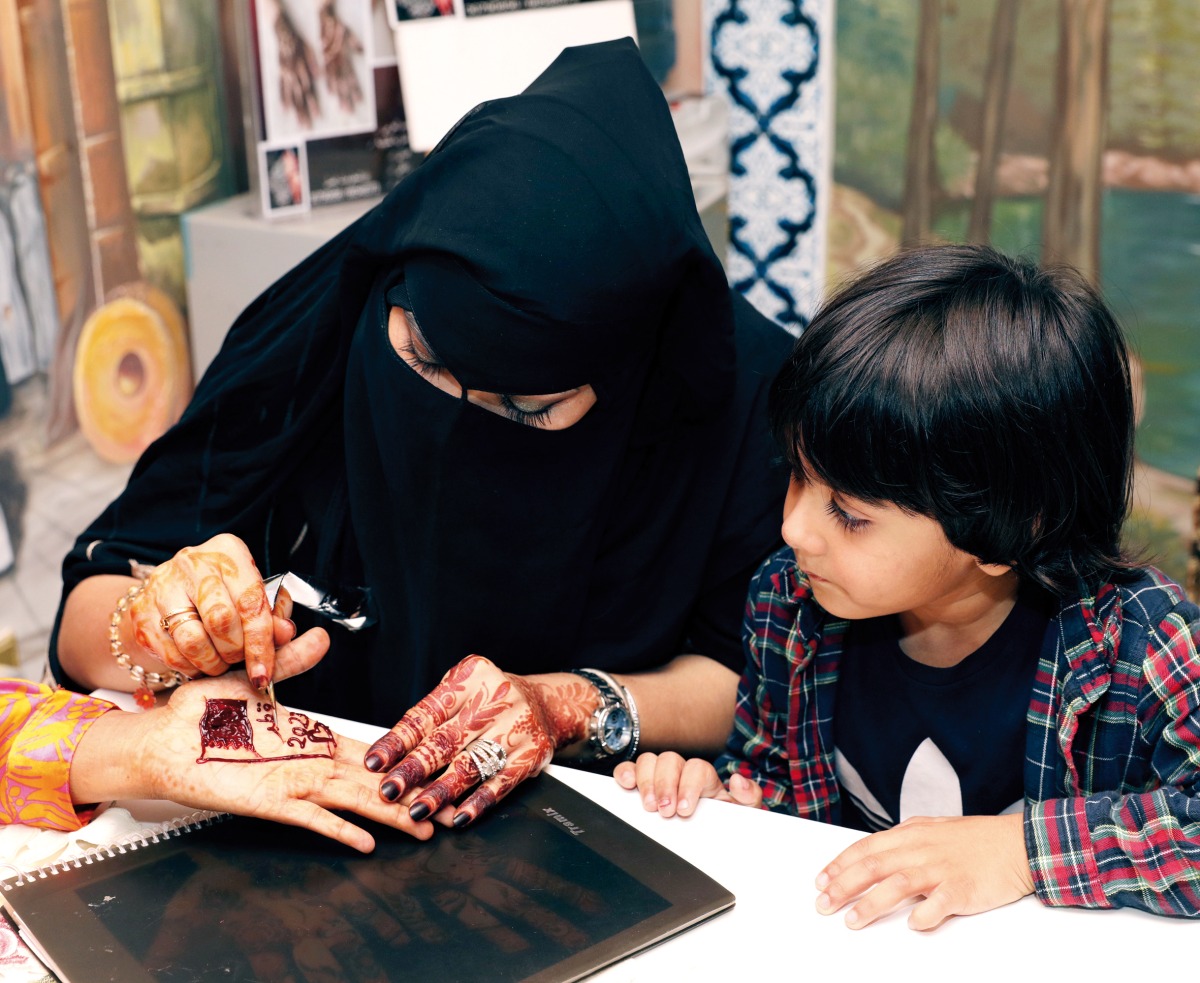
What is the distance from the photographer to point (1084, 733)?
1.22 m

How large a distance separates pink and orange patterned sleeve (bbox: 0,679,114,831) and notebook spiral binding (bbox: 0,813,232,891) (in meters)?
0.06

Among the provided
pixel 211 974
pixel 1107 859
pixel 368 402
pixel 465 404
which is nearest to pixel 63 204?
pixel 368 402

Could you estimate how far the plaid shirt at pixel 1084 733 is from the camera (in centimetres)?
100

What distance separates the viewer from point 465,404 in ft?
4.29

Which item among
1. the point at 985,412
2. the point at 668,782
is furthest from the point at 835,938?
the point at 985,412

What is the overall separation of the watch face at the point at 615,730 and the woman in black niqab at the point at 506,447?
36mm

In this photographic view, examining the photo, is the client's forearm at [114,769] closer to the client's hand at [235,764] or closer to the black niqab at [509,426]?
the client's hand at [235,764]

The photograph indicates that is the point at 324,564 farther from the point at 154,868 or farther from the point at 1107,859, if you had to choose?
the point at 1107,859

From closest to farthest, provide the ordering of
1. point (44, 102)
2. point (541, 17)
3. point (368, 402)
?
point (368, 402) → point (44, 102) → point (541, 17)

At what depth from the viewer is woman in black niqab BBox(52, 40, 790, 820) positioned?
4.10 ft

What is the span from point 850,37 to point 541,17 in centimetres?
70

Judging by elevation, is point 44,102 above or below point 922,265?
above

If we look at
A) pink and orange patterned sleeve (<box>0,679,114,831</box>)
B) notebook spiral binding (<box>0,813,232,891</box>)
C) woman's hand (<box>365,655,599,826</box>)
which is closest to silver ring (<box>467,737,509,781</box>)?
woman's hand (<box>365,655,599,826</box>)

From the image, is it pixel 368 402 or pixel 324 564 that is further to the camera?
pixel 324 564
